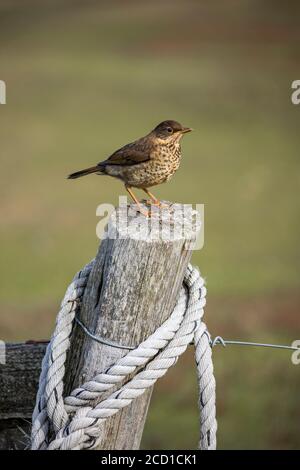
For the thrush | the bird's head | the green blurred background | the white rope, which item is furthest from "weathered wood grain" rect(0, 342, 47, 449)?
the green blurred background

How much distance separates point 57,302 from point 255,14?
62.9ft

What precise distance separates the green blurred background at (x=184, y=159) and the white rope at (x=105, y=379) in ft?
10.2

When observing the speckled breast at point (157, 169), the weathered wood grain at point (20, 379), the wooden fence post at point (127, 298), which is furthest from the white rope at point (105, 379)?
the speckled breast at point (157, 169)

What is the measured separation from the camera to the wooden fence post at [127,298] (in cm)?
223

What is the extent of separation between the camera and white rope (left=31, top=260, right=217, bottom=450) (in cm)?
227

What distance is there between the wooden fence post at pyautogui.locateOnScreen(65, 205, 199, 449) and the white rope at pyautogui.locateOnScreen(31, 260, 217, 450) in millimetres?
35

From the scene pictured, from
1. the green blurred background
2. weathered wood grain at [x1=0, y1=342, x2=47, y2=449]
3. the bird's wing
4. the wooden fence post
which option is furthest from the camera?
the green blurred background

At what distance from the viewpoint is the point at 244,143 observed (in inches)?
554

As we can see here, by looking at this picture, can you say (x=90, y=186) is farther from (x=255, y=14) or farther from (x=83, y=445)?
(x=255, y=14)

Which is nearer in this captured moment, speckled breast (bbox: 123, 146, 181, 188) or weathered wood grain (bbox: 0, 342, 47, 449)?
weathered wood grain (bbox: 0, 342, 47, 449)

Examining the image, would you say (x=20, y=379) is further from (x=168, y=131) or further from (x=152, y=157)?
(x=168, y=131)

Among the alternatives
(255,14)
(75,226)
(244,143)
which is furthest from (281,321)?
(255,14)

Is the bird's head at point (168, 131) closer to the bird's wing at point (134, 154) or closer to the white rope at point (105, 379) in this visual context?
the bird's wing at point (134, 154)

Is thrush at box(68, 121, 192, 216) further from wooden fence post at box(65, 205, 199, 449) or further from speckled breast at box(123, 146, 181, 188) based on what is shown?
wooden fence post at box(65, 205, 199, 449)
